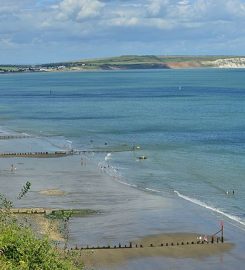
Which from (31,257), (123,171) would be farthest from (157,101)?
(31,257)

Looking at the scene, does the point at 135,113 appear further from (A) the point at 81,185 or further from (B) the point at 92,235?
(B) the point at 92,235

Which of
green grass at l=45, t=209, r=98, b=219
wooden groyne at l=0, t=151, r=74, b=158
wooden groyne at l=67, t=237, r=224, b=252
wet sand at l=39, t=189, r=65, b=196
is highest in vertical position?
wooden groyne at l=0, t=151, r=74, b=158

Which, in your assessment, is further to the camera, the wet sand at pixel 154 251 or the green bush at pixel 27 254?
the wet sand at pixel 154 251

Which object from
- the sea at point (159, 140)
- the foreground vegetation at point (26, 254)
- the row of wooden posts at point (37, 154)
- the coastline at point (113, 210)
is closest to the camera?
the foreground vegetation at point (26, 254)

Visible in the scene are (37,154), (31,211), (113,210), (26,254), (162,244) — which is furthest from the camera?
(37,154)

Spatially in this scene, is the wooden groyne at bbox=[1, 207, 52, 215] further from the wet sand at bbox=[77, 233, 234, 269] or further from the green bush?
the green bush

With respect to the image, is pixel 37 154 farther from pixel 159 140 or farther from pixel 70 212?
pixel 70 212

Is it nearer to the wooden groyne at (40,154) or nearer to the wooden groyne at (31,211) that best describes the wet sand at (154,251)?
the wooden groyne at (31,211)

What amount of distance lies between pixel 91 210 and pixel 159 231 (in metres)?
9.39

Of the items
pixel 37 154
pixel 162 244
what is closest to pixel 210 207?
pixel 162 244

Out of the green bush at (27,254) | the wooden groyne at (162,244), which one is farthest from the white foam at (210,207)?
the green bush at (27,254)

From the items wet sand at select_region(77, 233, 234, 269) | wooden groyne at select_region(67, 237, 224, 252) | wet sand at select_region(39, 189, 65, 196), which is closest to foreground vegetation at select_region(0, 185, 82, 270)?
wet sand at select_region(77, 233, 234, 269)

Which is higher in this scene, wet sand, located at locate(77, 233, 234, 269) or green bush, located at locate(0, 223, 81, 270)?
green bush, located at locate(0, 223, 81, 270)

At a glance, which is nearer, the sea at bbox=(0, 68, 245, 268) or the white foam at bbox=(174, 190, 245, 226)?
the white foam at bbox=(174, 190, 245, 226)
